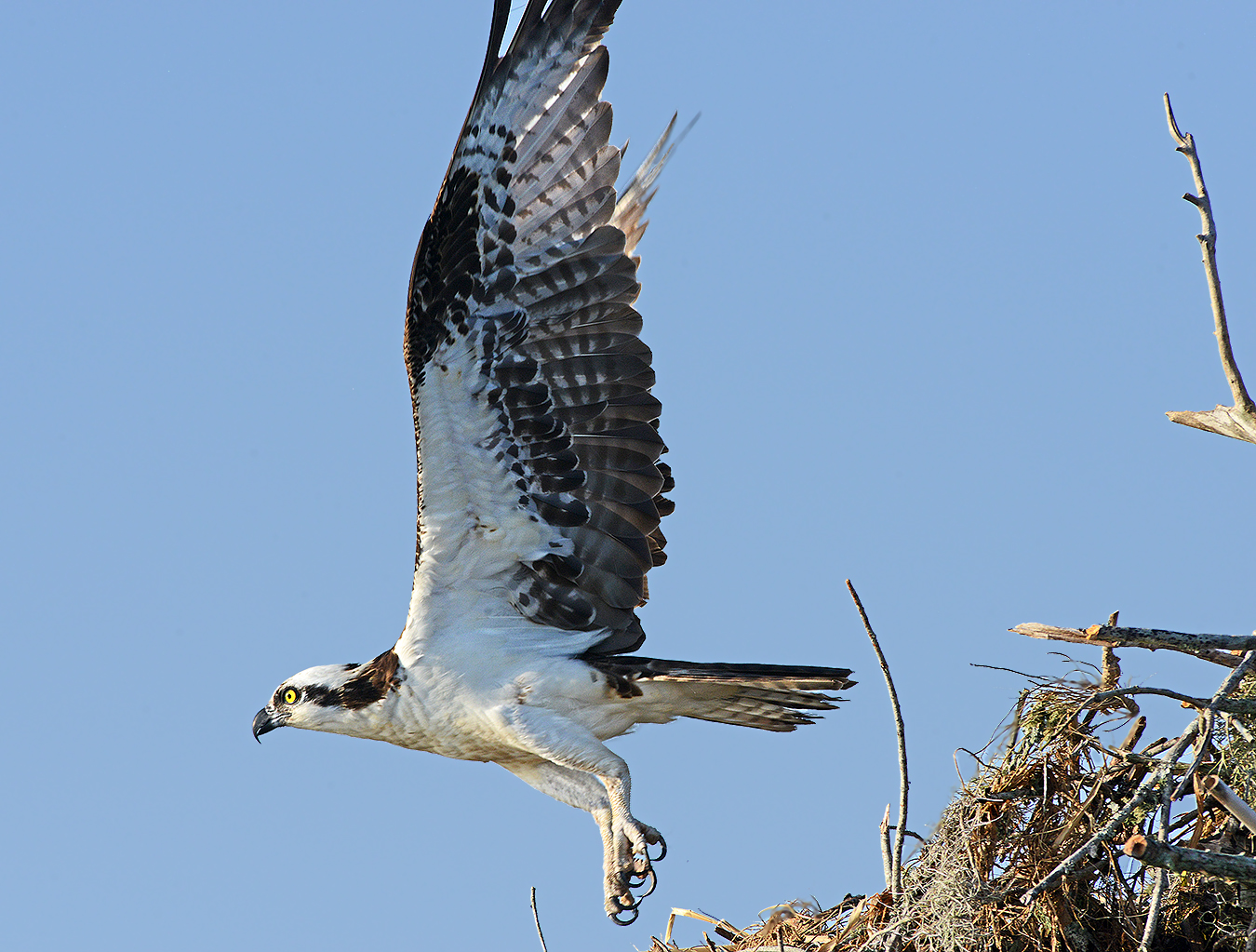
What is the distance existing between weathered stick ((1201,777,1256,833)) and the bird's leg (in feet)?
8.41

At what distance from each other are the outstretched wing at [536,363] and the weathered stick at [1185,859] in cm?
307

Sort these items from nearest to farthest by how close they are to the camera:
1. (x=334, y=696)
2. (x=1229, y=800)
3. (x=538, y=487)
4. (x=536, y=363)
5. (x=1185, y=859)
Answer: (x=1185, y=859) → (x=1229, y=800) → (x=536, y=363) → (x=538, y=487) → (x=334, y=696)

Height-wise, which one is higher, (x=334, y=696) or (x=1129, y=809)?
(x=334, y=696)

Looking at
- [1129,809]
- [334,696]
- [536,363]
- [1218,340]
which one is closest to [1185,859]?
[1129,809]

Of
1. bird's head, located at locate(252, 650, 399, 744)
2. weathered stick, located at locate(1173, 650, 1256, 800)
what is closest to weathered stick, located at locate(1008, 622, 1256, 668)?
weathered stick, located at locate(1173, 650, 1256, 800)

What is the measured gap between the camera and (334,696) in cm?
657

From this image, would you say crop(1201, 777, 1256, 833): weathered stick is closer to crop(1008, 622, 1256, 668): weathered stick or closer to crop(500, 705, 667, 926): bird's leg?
crop(1008, 622, 1256, 668): weathered stick

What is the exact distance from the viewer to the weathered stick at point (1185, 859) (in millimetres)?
3863

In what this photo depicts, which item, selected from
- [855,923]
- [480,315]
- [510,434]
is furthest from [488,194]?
[855,923]

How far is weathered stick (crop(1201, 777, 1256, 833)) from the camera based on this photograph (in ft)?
14.0

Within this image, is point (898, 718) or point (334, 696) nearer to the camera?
point (898, 718)

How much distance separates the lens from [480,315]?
6.07m

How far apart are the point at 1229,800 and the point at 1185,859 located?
49 cm

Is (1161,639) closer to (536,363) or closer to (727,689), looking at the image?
(727,689)
